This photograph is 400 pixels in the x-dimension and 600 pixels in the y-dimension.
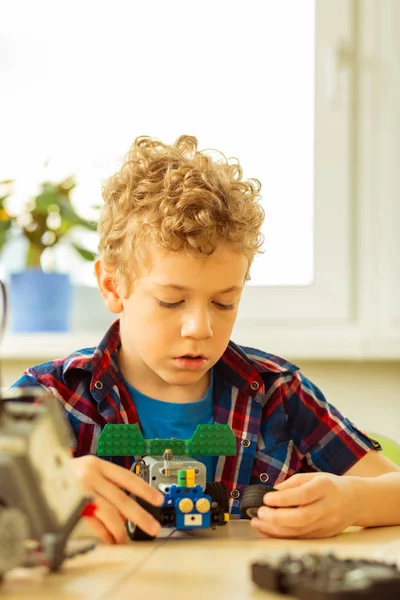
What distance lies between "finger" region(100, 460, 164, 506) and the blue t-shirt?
41 centimetres

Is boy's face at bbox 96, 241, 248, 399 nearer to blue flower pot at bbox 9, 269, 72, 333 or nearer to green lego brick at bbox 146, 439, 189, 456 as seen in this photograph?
green lego brick at bbox 146, 439, 189, 456

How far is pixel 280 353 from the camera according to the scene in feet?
5.94

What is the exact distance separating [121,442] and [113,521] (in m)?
0.17

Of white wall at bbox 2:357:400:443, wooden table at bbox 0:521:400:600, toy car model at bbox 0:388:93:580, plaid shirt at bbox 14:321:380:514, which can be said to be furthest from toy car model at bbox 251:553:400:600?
white wall at bbox 2:357:400:443

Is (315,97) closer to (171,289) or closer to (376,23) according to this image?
(376,23)

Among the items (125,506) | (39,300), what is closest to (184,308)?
(125,506)

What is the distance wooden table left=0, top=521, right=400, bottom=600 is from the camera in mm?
561

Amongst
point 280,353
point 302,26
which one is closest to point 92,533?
point 280,353

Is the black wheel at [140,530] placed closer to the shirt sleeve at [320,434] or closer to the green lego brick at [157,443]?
the green lego brick at [157,443]

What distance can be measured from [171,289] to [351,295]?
959mm

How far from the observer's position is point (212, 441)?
0.95 m

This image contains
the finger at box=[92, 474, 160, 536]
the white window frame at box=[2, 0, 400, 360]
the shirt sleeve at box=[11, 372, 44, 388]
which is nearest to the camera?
the finger at box=[92, 474, 160, 536]

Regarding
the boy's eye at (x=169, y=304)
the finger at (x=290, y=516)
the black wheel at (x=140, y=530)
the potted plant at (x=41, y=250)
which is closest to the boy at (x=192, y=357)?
the boy's eye at (x=169, y=304)

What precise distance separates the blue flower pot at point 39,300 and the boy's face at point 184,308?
701mm
